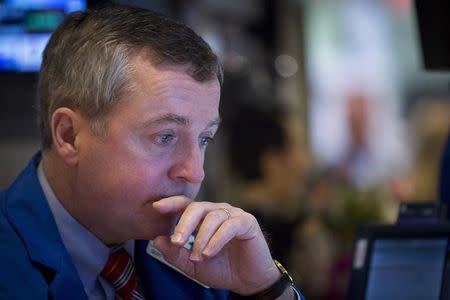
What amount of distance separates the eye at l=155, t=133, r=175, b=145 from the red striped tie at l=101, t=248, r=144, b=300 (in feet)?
1.11

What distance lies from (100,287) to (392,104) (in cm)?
750

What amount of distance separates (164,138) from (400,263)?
0.66m

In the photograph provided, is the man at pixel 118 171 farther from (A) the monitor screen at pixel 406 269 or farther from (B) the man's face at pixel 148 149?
(A) the monitor screen at pixel 406 269

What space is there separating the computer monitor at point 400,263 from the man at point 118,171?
0.78ft

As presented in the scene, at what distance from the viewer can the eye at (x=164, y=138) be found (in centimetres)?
172

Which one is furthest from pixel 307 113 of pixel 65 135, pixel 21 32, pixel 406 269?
pixel 65 135

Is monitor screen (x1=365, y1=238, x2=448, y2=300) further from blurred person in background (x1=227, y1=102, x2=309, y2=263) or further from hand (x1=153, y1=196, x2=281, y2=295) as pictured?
blurred person in background (x1=227, y1=102, x2=309, y2=263)

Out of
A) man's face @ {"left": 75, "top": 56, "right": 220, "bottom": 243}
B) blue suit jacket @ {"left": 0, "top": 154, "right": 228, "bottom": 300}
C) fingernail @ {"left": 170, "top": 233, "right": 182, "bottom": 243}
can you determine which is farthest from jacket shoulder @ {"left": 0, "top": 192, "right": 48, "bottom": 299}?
fingernail @ {"left": 170, "top": 233, "right": 182, "bottom": 243}

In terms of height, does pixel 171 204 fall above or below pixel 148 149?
below

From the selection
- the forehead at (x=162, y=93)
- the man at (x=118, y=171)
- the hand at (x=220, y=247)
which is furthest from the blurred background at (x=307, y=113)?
the forehead at (x=162, y=93)

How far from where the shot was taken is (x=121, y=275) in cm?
191

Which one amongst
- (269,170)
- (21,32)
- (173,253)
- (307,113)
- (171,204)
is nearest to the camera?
(171,204)

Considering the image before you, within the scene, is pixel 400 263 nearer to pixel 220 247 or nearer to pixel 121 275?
pixel 220 247

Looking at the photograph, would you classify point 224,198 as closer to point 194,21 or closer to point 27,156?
point 194,21
